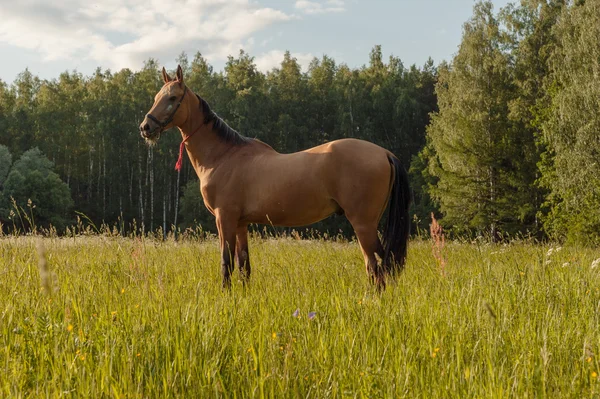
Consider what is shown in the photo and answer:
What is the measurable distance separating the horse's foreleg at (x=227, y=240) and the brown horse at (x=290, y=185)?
0.03 ft

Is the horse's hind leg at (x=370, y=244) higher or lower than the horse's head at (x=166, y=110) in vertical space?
lower

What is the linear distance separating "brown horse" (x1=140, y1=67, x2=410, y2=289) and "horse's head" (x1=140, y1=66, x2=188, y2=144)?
11 millimetres

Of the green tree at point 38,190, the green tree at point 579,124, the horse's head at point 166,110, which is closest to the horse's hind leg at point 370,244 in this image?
the horse's head at point 166,110

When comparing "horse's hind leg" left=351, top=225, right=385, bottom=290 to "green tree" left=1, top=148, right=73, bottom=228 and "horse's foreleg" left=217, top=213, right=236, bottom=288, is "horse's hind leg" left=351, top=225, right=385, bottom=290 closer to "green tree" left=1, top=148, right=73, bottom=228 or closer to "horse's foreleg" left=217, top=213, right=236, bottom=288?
"horse's foreleg" left=217, top=213, right=236, bottom=288

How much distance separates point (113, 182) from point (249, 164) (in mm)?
46750

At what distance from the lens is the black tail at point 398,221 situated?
5047 millimetres

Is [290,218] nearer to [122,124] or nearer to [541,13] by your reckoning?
[541,13]

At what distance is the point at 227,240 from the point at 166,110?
5.39ft

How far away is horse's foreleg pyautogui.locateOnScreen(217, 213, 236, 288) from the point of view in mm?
5016

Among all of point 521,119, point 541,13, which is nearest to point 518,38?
point 541,13

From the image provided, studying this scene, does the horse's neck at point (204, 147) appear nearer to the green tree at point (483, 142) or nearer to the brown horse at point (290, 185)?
the brown horse at point (290, 185)

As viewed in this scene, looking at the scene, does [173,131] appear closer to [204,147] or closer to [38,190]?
[38,190]

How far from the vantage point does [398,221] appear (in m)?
5.14

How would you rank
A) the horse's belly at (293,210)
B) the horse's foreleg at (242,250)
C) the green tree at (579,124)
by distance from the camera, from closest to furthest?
the horse's belly at (293,210) < the horse's foreleg at (242,250) < the green tree at (579,124)
